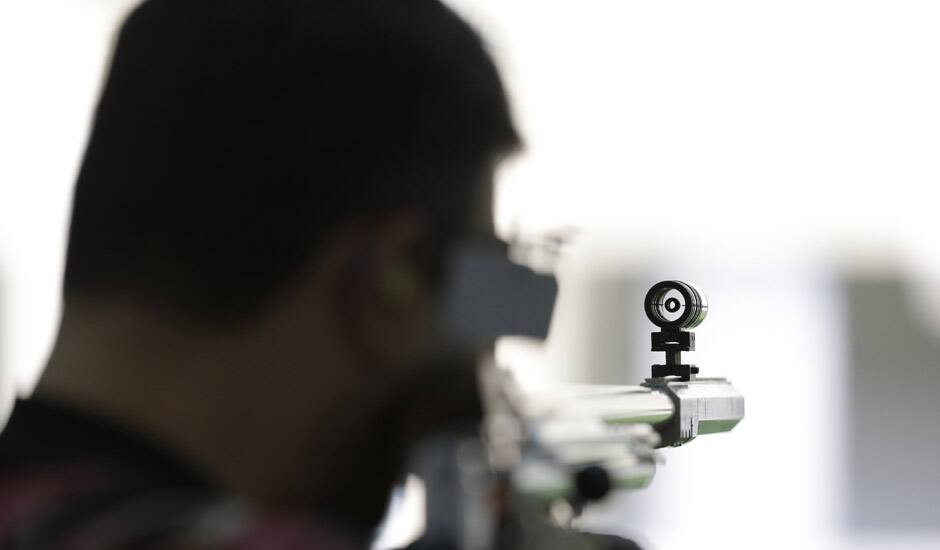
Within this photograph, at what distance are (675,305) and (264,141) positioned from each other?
704 millimetres

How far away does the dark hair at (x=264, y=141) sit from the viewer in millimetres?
409

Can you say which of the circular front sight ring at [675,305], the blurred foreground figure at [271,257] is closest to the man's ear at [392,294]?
the blurred foreground figure at [271,257]

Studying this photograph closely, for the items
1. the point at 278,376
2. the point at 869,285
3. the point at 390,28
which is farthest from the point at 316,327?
the point at 869,285

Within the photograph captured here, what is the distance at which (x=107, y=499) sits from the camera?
0.35 metres

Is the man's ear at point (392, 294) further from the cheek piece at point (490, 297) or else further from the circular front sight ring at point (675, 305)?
the circular front sight ring at point (675, 305)

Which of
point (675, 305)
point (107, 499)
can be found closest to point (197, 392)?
point (107, 499)

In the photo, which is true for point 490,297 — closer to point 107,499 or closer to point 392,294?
point 392,294

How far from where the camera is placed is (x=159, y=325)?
0.40 m

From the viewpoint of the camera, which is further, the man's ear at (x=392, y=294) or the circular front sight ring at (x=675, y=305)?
the circular front sight ring at (x=675, y=305)

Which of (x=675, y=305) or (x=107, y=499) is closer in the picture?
(x=107, y=499)

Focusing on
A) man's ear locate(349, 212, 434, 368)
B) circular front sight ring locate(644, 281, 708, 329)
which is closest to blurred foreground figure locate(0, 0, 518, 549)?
man's ear locate(349, 212, 434, 368)

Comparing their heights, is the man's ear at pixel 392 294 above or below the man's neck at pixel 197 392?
above

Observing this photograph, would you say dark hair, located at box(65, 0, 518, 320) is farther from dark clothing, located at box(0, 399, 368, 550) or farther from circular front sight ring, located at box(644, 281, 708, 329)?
circular front sight ring, located at box(644, 281, 708, 329)

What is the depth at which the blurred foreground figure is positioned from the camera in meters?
0.39
